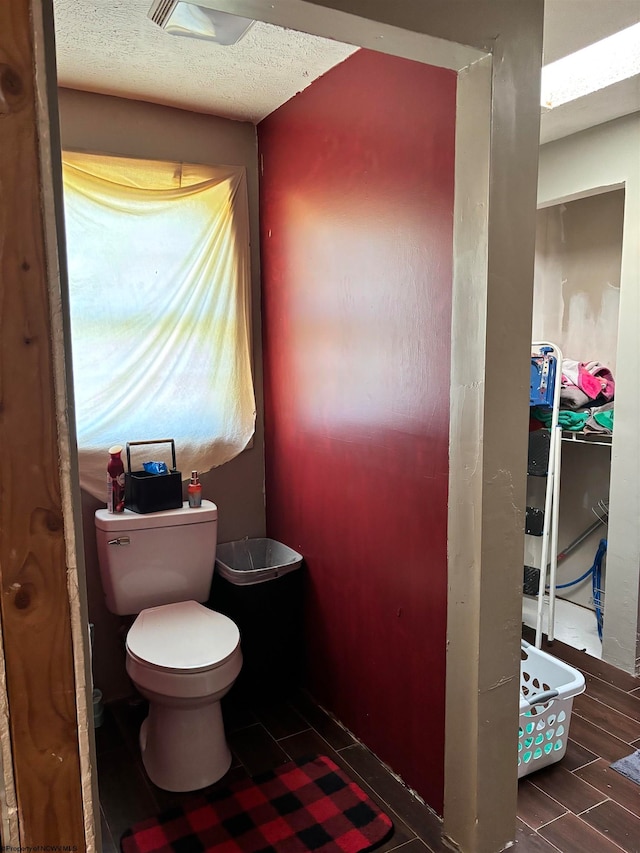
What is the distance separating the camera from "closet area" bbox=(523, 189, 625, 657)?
305cm

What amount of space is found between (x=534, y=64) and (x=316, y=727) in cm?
231

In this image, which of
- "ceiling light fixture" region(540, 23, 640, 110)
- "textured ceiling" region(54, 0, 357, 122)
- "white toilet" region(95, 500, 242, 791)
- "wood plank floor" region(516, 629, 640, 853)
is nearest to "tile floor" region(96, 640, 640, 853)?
"wood plank floor" region(516, 629, 640, 853)

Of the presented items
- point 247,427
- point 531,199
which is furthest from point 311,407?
point 531,199

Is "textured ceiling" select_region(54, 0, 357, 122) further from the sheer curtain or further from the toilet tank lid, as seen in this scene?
the toilet tank lid

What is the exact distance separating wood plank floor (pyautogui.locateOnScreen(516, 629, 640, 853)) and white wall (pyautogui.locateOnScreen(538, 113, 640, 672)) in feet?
0.90

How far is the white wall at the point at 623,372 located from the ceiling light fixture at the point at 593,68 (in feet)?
1.36

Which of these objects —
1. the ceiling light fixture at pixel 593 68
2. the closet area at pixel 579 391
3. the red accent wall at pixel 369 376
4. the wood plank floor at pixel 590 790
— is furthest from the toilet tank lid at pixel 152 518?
the ceiling light fixture at pixel 593 68

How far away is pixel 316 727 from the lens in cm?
241

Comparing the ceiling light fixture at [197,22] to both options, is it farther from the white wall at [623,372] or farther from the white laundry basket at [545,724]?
the white laundry basket at [545,724]

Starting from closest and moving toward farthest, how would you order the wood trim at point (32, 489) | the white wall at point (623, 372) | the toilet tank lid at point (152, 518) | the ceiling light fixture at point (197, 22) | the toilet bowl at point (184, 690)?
the wood trim at point (32, 489)
the ceiling light fixture at point (197, 22)
the toilet bowl at point (184, 690)
the toilet tank lid at point (152, 518)
the white wall at point (623, 372)

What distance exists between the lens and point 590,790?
2.03m

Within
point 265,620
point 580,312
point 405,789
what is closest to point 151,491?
point 265,620

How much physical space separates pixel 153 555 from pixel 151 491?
0.81 feet

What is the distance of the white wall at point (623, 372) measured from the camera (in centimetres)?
263
